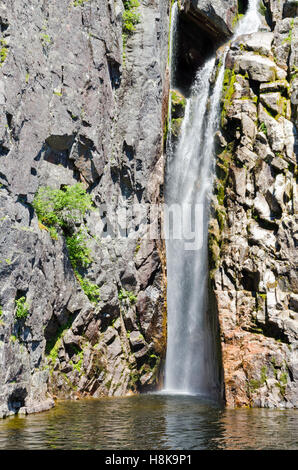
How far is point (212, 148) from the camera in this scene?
2600cm

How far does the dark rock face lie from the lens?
16.5 m

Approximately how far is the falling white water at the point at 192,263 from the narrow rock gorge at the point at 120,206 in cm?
76

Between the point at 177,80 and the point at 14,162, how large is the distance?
16949mm

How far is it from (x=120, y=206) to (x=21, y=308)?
963 cm

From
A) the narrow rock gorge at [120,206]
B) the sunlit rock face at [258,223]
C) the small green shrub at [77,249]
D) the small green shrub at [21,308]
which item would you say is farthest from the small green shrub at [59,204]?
the sunlit rock face at [258,223]

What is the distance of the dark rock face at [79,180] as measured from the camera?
16469mm

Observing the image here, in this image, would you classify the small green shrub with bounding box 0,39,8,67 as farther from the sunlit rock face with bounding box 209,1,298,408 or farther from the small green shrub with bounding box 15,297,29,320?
the sunlit rock face with bounding box 209,1,298,408

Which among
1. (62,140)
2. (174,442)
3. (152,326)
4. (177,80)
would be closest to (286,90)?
(177,80)

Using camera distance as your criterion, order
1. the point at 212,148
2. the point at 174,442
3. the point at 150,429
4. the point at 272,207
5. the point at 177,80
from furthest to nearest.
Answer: the point at 177,80
the point at 212,148
the point at 272,207
the point at 150,429
the point at 174,442

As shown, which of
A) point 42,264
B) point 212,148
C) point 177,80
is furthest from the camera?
point 177,80

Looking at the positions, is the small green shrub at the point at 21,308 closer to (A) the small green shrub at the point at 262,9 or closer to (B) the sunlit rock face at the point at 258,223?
(B) the sunlit rock face at the point at 258,223

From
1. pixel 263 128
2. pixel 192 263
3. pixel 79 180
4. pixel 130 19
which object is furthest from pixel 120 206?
pixel 130 19

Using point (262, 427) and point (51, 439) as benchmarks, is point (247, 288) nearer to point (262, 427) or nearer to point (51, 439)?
point (262, 427)

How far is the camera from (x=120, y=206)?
81.1 feet
